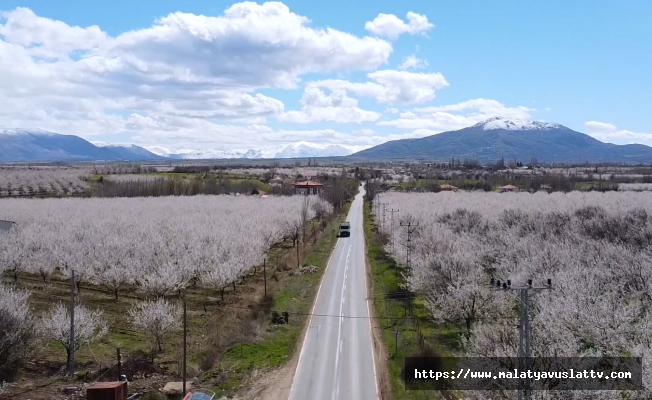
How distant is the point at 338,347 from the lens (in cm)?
3562

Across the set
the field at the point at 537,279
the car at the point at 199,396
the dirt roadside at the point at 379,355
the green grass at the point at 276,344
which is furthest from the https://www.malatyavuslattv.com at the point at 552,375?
the green grass at the point at 276,344

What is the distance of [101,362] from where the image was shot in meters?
34.1

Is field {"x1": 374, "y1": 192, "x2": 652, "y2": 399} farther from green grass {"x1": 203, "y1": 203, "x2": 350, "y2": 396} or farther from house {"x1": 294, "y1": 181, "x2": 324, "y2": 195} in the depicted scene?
house {"x1": 294, "y1": 181, "x2": 324, "y2": 195}

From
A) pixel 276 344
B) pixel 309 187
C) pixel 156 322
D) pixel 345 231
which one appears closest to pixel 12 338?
pixel 156 322

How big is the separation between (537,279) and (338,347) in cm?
1859

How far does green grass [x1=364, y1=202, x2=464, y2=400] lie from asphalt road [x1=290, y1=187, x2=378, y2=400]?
125cm

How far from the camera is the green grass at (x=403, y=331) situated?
30578mm

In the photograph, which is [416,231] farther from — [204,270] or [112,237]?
[112,237]

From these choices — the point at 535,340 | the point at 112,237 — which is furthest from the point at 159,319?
the point at 112,237

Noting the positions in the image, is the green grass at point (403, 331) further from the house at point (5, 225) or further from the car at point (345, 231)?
the house at point (5, 225)

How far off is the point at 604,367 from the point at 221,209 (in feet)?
277

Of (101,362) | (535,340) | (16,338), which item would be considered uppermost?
(535,340)

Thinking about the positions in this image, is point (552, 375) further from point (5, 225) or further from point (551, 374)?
point (5, 225)

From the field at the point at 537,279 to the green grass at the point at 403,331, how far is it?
0.84ft
